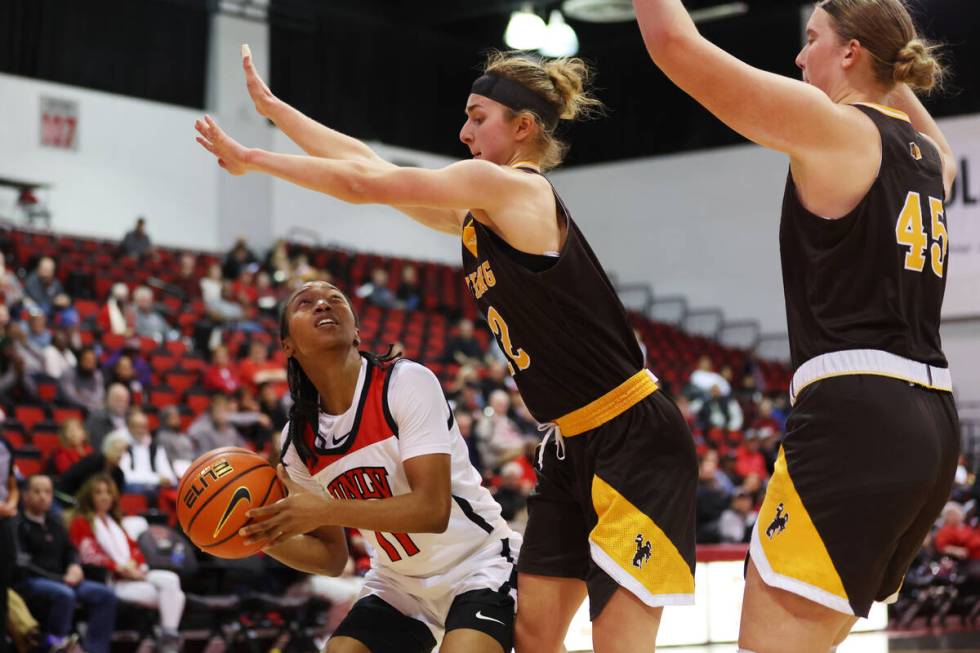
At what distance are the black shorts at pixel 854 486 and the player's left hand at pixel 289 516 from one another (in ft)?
3.91

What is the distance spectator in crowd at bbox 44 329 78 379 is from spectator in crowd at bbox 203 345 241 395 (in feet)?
4.65

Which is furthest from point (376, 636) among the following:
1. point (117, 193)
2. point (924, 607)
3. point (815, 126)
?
point (117, 193)

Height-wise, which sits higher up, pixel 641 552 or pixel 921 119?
pixel 921 119

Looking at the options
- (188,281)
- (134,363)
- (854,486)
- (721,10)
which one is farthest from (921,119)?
(721,10)

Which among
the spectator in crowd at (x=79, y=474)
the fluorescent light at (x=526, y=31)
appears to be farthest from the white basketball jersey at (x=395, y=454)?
the fluorescent light at (x=526, y=31)

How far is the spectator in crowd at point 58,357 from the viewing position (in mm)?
11648

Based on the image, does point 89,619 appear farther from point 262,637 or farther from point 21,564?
point 262,637

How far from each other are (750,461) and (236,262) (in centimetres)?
771

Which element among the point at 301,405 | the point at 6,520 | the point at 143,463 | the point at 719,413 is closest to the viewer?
the point at 301,405

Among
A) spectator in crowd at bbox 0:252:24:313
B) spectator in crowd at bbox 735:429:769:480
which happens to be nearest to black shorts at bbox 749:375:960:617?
spectator in crowd at bbox 0:252:24:313

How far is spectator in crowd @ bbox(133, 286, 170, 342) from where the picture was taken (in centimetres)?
1415

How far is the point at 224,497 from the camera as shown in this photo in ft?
11.5

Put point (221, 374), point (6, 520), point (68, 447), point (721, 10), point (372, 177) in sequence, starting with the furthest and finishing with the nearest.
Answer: point (721, 10), point (221, 374), point (68, 447), point (6, 520), point (372, 177)

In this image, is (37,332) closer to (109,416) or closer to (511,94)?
(109,416)
